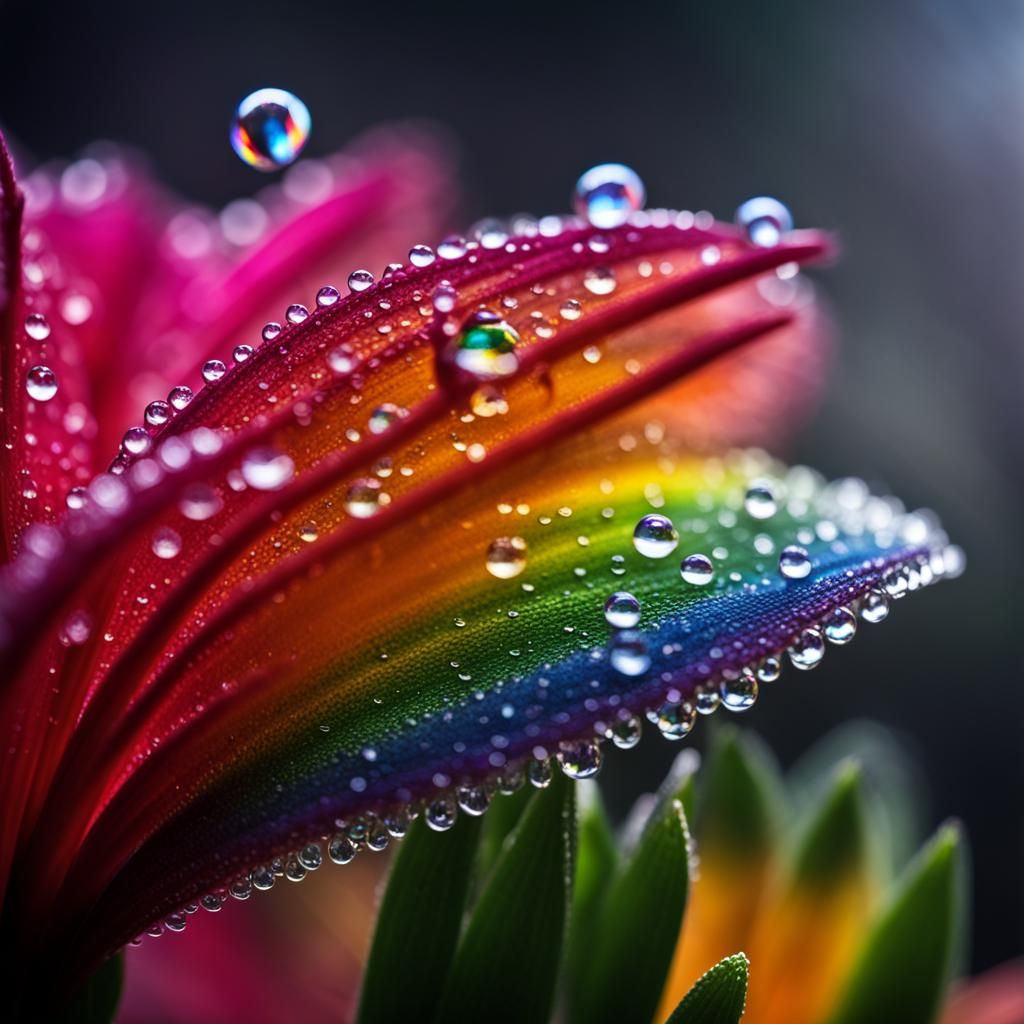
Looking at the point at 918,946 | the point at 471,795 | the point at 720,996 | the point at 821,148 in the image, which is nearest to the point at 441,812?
the point at 471,795

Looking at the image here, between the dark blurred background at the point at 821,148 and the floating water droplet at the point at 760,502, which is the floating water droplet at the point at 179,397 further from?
the dark blurred background at the point at 821,148

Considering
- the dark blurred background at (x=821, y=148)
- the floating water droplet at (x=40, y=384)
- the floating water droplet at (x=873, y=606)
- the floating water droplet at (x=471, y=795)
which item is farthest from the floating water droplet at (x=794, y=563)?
the dark blurred background at (x=821, y=148)

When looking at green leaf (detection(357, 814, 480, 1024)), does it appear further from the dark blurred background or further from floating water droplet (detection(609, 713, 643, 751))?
the dark blurred background

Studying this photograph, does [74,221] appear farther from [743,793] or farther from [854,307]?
[854,307]

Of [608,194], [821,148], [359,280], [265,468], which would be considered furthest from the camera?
[821,148]

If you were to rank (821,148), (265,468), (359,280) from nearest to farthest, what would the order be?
(265,468) < (359,280) < (821,148)

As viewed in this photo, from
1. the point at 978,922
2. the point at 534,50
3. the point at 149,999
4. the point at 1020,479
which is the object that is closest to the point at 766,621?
the point at 149,999

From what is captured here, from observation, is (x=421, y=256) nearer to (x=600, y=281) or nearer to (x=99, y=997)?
(x=600, y=281)
